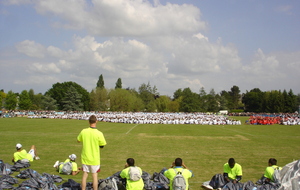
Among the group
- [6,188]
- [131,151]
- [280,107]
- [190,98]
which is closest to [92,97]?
[190,98]

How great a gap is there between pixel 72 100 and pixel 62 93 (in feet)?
25.3

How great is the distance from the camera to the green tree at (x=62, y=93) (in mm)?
81688

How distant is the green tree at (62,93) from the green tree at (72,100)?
3.00 metres

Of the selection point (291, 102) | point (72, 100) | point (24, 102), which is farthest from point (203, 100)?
point (24, 102)

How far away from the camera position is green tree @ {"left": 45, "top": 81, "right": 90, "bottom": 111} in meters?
81.7

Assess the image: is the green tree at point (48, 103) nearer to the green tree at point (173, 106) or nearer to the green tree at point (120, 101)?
the green tree at point (120, 101)

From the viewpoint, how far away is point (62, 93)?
82125 millimetres

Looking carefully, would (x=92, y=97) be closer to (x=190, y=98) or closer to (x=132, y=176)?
(x=190, y=98)

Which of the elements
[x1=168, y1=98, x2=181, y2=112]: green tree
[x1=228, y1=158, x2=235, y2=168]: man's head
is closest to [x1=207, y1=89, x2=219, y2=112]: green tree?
[x1=168, y1=98, x2=181, y2=112]: green tree

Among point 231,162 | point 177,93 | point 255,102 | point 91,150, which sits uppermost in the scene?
point 177,93

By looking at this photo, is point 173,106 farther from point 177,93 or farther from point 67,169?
point 67,169

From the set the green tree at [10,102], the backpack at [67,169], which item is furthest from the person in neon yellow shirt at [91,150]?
the green tree at [10,102]

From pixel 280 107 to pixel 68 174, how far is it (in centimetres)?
8263

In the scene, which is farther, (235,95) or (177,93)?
(235,95)
